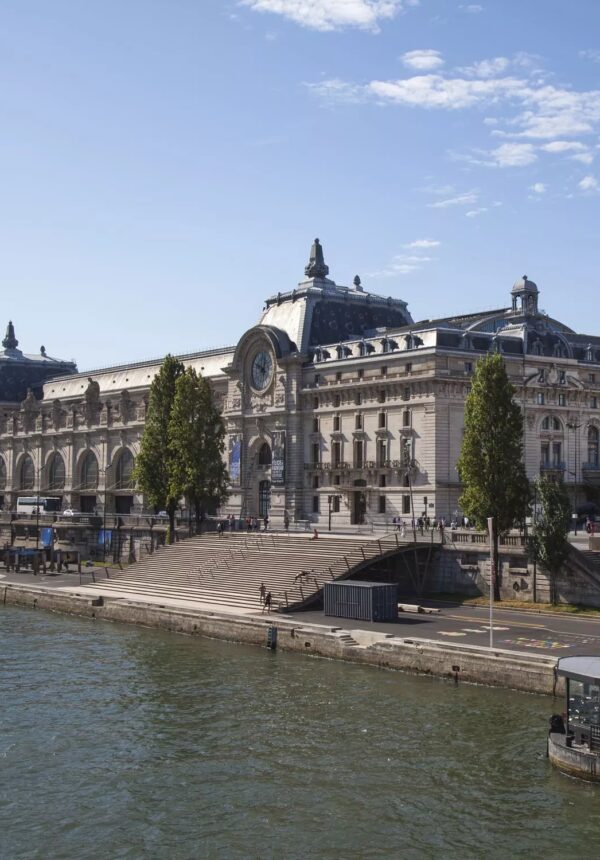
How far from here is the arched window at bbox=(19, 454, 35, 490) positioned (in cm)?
16025

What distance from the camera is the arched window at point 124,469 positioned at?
14212 centimetres

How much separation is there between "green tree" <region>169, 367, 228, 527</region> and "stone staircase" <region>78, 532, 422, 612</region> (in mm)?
7816

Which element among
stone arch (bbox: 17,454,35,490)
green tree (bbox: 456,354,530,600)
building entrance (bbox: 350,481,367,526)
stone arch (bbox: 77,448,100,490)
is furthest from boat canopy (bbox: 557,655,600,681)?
stone arch (bbox: 17,454,35,490)

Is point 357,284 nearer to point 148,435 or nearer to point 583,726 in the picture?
point 148,435

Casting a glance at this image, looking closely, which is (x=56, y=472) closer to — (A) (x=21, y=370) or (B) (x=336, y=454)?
(A) (x=21, y=370)

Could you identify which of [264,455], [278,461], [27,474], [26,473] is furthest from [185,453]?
[26,473]

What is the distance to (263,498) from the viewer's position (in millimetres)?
119438

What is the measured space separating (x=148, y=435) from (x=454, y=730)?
65.0 metres

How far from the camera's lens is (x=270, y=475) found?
11631cm

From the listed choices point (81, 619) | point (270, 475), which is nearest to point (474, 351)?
point (270, 475)

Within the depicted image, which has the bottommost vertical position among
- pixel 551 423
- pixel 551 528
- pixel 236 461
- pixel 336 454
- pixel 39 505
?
pixel 551 528

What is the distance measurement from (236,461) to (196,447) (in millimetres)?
20920

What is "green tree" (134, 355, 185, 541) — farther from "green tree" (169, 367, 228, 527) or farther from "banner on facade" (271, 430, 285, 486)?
"banner on facade" (271, 430, 285, 486)

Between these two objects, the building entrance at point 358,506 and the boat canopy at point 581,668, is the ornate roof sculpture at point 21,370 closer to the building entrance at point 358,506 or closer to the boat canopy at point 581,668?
the building entrance at point 358,506
